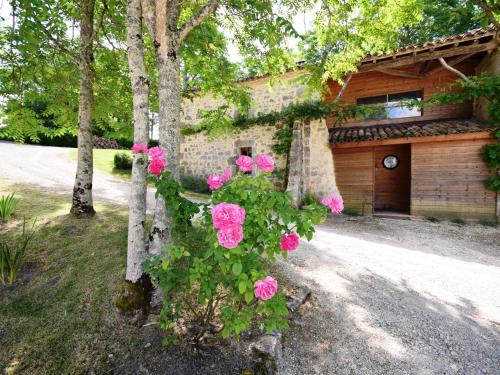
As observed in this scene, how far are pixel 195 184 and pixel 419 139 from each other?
9039 millimetres

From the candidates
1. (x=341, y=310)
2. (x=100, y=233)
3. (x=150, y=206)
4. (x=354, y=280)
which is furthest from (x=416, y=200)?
(x=100, y=233)

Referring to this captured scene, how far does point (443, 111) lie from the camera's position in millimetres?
8703

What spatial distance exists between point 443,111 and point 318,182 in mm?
5276

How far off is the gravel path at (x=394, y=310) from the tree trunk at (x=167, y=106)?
5.46ft

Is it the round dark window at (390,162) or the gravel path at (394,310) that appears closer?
the gravel path at (394,310)

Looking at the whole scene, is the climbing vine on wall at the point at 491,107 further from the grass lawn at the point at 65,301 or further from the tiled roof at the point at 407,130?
the grass lawn at the point at 65,301

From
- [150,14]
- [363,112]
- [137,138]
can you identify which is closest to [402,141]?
[363,112]

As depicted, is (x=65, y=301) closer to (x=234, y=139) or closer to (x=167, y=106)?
(x=167, y=106)

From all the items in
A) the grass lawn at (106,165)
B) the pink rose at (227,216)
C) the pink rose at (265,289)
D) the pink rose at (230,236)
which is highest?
the grass lawn at (106,165)

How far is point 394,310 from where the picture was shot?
2867 millimetres

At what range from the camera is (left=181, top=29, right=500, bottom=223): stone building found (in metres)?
7.32

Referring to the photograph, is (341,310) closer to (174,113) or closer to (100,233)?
(174,113)

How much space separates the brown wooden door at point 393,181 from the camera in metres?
9.41

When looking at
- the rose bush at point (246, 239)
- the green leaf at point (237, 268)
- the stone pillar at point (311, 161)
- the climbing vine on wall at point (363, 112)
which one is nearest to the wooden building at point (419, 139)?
the climbing vine on wall at point (363, 112)
